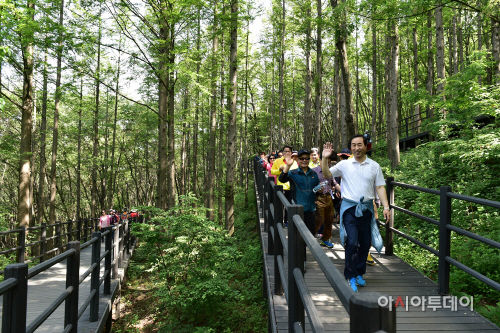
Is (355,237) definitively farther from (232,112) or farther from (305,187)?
(232,112)

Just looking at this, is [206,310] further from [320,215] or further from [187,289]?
[320,215]

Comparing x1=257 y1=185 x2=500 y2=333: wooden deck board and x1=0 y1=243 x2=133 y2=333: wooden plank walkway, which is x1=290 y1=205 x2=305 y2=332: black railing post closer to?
x1=257 y1=185 x2=500 y2=333: wooden deck board

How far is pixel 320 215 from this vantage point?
19.8 feet

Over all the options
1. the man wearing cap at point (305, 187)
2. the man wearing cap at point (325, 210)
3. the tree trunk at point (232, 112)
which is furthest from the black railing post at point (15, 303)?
the tree trunk at point (232, 112)

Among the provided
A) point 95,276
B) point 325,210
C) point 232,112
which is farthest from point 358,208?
point 232,112

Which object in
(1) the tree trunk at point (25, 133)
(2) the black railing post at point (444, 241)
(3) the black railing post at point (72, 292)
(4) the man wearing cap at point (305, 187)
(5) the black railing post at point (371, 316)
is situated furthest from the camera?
(1) the tree trunk at point (25, 133)

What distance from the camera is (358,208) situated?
12.9 ft

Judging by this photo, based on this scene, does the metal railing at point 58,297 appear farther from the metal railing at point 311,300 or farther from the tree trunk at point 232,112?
the tree trunk at point 232,112

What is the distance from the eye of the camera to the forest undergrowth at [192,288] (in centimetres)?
742

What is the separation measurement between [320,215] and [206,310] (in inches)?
151

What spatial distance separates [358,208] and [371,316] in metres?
3.20

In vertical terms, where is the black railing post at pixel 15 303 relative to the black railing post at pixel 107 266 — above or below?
above

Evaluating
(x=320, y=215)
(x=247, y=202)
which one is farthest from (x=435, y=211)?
(x=247, y=202)

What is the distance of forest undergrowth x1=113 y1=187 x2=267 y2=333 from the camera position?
7418 millimetres
